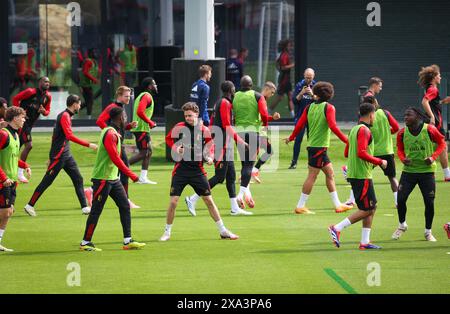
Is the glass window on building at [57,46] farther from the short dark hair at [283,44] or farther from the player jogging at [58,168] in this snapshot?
the player jogging at [58,168]

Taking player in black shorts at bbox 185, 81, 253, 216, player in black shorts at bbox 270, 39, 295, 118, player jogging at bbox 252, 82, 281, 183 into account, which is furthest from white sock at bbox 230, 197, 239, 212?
player in black shorts at bbox 270, 39, 295, 118

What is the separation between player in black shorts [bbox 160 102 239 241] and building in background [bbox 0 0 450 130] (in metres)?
16.6

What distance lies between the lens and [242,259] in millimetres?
14609

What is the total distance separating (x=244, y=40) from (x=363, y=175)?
18.2 m

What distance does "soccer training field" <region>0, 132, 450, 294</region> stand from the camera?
13000mm

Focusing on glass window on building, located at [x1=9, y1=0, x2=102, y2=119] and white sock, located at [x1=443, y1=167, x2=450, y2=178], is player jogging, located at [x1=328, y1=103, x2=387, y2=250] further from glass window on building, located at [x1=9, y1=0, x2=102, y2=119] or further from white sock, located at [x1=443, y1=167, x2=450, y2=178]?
glass window on building, located at [x1=9, y1=0, x2=102, y2=119]

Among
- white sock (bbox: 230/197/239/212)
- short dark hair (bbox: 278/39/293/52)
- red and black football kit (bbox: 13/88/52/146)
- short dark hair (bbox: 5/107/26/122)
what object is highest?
short dark hair (bbox: 278/39/293/52)

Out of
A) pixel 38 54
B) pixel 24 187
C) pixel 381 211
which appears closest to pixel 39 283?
pixel 381 211

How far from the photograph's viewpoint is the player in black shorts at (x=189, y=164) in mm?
15672

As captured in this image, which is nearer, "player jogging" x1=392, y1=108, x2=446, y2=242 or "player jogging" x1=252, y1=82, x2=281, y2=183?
"player jogging" x1=392, y1=108, x2=446, y2=242

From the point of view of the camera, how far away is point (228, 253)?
15078 millimetres

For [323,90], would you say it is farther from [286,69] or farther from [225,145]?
[286,69]

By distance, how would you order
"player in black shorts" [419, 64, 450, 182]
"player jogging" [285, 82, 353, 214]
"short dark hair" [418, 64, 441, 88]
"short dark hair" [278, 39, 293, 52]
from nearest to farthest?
"player jogging" [285, 82, 353, 214], "short dark hair" [418, 64, 441, 88], "player in black shorts" [419, 64, 450, 182], "short dark hair" [278, 39, 293, 52]

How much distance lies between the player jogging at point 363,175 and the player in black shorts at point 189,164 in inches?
70.9
